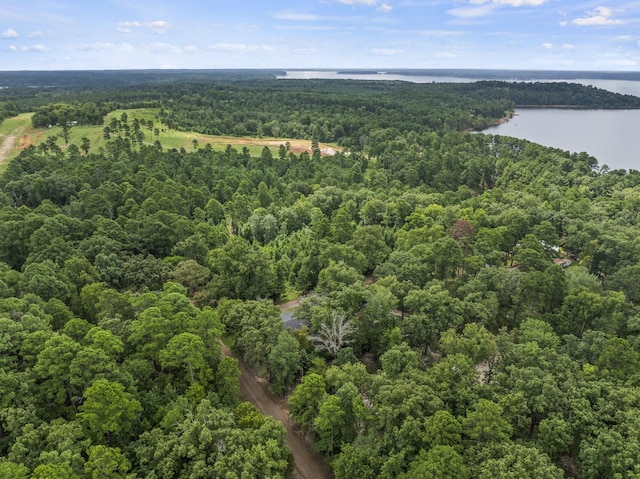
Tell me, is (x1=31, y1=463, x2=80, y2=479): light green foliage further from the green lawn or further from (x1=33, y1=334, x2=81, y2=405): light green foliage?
the green lawn

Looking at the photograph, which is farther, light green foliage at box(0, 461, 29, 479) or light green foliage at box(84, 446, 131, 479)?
light green foliage at box(84, 446, 131, 479)

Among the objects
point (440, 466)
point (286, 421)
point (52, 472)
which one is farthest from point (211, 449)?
point (440, 466)

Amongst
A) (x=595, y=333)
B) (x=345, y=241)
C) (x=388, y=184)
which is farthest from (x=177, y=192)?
(x=595, y=333)

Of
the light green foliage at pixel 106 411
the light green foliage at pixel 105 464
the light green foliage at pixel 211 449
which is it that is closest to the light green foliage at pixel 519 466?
the light green foliage at pixel 211 449

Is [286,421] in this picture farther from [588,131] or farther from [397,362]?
[588,131]

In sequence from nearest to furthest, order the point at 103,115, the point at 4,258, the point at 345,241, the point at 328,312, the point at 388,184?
the point at 328,312
the point at 4,258
the point at 345,241
the point at 388,184
the point at 103,115

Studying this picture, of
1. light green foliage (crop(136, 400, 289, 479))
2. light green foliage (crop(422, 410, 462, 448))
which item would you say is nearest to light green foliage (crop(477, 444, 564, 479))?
light green foliage (crop(422, 410, 462, 448))

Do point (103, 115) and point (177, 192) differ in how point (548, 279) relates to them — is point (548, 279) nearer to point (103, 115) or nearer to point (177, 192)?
point (177, 192)
